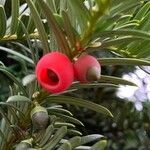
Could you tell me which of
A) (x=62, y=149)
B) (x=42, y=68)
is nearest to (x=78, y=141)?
(x=62, y=149)

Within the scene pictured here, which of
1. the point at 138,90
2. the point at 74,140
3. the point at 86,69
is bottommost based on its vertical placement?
the point at 138,90

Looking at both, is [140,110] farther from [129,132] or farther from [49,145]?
[49,145]

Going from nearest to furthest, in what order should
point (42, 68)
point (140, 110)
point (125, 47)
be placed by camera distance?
1. point (42, 68)
2. point (125, 47)
3. point (140, 110)

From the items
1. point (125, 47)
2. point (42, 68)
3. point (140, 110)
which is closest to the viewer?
point (42, 68)

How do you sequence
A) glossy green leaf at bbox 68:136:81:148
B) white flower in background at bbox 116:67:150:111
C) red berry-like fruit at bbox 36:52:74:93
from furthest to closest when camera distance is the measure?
white flower in background at bbox 116:67:150:111, glossy green leaf at bbox 68:136:81:148, red berry-like fruit at bbox 36:52:74:93

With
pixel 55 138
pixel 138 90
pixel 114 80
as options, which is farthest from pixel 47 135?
pixel 138 90

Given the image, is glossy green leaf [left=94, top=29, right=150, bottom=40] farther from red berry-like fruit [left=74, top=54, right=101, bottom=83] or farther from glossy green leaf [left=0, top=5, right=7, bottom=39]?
glossy green leaf [left=0, top=5, right=7, bottom=39]

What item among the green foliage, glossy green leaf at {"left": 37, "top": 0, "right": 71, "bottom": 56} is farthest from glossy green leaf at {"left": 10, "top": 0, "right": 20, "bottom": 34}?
Result: glossy green leaf at {"left": 37, "top": 0, "right": 71, "bottom": 56}

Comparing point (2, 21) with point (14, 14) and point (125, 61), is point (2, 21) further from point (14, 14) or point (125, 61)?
point (125, 61)
